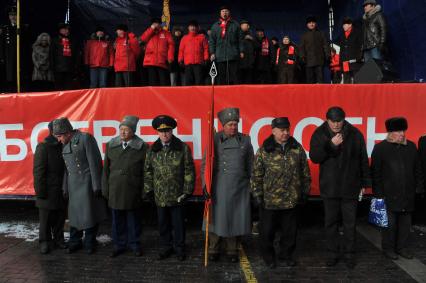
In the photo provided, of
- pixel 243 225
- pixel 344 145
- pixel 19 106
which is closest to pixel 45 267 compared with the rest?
pixel 243 225

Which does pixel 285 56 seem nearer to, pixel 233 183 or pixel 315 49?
pixel 315 49

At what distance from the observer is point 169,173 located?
5043mm

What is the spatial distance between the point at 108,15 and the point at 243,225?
8903mm

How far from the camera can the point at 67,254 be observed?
17.9 feet

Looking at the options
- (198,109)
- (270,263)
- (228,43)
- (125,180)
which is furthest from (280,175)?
(228,43)

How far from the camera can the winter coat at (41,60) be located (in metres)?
8.42

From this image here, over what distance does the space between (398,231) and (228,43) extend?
14.2 ft

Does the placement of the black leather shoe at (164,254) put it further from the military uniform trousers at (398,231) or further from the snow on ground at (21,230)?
the military uniform trousers at (398,231)

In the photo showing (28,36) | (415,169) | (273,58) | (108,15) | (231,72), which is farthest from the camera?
(108,15)

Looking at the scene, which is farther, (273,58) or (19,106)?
(273,58)

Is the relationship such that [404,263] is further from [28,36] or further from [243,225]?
[28,36]

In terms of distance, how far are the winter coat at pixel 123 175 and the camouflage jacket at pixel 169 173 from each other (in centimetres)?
17

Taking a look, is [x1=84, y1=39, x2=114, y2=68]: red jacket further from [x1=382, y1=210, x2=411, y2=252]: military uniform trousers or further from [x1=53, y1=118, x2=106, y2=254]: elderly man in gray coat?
[x1=382, y1=210, x2=411, y2=252]: military uniform trousers

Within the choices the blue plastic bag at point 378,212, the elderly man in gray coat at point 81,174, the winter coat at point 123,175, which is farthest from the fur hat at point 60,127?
the blue plastic bag at point 378,212
